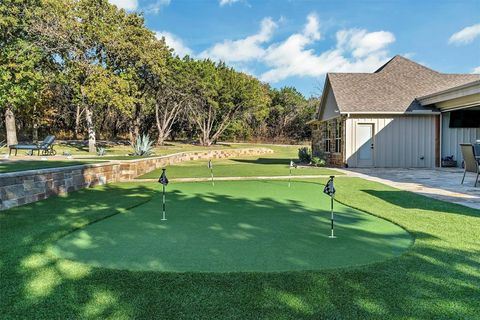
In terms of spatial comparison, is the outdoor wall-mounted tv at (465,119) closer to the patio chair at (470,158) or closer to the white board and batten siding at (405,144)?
the white board and batten siding at (405,144)

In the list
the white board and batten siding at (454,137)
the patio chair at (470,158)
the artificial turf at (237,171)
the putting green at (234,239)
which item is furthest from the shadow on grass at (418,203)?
the white board and batten siding at (454,137)

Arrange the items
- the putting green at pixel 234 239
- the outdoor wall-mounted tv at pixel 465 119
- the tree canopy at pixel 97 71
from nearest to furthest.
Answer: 1. the putting green at pixel 234 239
2. the outdoor wall-mounted tv at pixel 465 119
3. the tree canopy at pixel 97 71

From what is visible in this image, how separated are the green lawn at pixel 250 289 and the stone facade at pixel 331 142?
11.8m

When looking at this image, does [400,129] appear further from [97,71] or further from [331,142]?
[97,71]

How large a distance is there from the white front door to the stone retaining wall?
347 inches

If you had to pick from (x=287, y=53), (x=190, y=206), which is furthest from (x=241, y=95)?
(x=190, y=206)

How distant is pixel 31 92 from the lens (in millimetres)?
19172

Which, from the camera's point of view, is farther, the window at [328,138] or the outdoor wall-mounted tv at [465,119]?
the window at [328,138]

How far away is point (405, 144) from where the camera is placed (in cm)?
1547

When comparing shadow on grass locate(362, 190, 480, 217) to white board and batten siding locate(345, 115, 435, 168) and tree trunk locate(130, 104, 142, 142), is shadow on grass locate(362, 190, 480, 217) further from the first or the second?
tree trunk locate(130, 104, 142, 142)

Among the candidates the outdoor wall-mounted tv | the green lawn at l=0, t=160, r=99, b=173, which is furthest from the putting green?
the outdoor wall-mounted tv

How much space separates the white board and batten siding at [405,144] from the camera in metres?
15.4

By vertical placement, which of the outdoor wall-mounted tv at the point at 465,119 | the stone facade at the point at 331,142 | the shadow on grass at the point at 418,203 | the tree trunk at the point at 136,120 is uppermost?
the tree trunk at the point at 136,120

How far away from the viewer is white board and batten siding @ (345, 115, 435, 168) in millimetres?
15422
